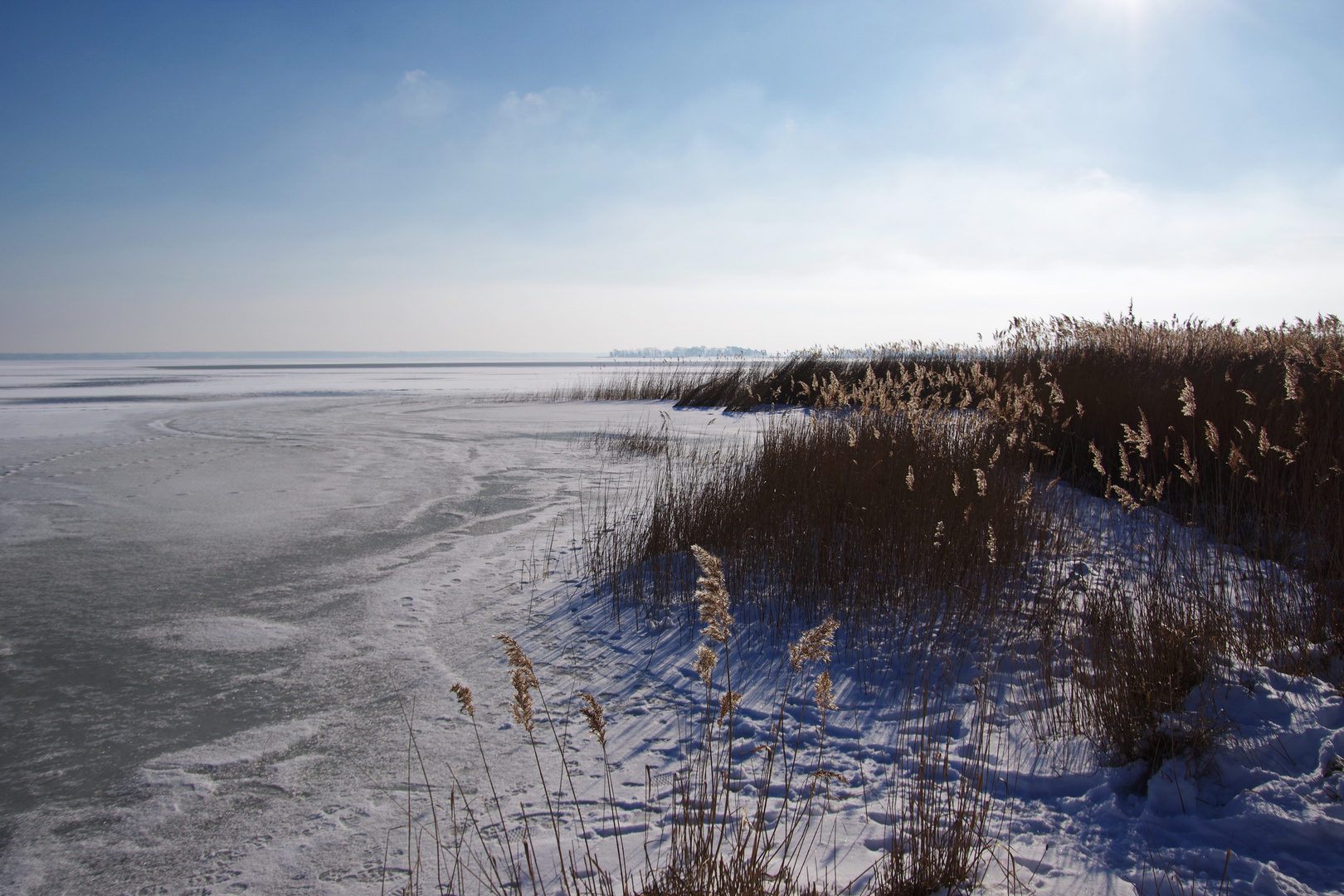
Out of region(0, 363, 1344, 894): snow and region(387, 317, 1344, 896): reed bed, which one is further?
region(0, 363, 1344, 894): snow

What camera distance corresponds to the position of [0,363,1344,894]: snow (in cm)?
204

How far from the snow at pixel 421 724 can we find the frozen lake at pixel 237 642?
0.05 ft

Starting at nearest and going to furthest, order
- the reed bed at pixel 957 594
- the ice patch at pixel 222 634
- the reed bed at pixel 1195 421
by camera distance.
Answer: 1. the reed bed at pixel 957 594
2. the ice patch at pixel 222 634
3. the reed bed at pixel 1195 421

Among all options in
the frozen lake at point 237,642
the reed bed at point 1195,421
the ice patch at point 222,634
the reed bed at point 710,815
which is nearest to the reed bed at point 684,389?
the reed bed at point 1195,421

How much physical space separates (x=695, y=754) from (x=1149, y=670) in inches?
66.8

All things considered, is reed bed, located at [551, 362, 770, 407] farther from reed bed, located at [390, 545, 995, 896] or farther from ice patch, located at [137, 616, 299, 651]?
reed bed, located at [390, 545, 995, 896]

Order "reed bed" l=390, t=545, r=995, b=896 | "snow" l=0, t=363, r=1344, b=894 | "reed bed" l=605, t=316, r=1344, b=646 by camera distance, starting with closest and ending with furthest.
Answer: "reed bed" l=390, t=545, r=995, b=896, "snow" l=0, t=363, r=1344, b=894, "reed bed" l=605, t=316, r=1344, b=646

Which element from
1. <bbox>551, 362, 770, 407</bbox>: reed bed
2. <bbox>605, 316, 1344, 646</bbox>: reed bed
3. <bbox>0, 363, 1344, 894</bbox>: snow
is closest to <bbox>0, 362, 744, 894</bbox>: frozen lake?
<bbox>0, 363, 1344, 894</bbox>: snow

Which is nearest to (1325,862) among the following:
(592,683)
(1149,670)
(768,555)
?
(1149,670)

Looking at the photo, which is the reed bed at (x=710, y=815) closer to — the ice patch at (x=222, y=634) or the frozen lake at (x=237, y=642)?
the frozen lake at (x=237, y=642)

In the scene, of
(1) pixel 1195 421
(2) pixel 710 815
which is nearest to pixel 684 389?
(1) pixel 1195 421

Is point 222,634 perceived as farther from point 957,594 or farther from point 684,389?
point 684,389

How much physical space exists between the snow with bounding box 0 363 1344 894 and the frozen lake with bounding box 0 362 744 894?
0.02m

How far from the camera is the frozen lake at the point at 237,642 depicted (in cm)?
221
